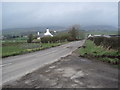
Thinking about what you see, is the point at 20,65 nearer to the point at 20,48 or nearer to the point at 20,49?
the point at 20,49

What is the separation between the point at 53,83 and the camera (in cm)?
812

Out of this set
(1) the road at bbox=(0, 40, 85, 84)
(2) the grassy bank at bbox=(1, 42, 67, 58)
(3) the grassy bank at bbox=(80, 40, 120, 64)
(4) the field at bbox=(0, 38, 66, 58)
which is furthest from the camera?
(4) the field at bbox=(0, 38, 66, 58)

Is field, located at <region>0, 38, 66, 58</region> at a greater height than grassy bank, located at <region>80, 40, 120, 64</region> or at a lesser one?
lesser

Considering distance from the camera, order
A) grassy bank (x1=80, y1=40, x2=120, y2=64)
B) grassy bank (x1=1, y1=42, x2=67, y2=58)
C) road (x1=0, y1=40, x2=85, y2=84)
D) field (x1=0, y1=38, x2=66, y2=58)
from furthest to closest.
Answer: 1. field (x1=0, y1=38, x2=66, y2=58)
2. grassy bank (x1=1, y1=42, x2=67, y2=58)
3. grassy bank (x1=80, y1=40, x2=120, y2=64)
4. road (x1=0, y1=40, x2=85, y2=84)

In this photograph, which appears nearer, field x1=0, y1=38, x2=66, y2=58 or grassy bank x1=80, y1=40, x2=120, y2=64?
grassy bank x1=80, y1=40, x2=120, y2=64

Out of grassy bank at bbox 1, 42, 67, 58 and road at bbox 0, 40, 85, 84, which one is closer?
road at bbox 0, 40, 85, 84

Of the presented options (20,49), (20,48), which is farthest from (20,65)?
(20,48)

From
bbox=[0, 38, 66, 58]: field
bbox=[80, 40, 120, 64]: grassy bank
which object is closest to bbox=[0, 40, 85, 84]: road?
bbox=[80, 40, 120, 64]: grassy bank

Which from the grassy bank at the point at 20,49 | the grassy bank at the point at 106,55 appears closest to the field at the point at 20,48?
the grassy bank at the point at 20,49

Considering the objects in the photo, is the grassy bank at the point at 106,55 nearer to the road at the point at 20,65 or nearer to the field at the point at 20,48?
the road at the point at 20,65

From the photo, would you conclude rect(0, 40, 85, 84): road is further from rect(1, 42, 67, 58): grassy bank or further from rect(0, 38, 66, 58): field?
rect(0, 38, 66, 58): field

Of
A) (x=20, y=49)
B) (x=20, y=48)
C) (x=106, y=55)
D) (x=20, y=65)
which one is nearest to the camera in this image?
(x=20, y=65)

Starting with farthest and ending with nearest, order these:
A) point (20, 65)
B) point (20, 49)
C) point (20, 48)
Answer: point (20, 48) < point (20, 49) < point (20, 65)

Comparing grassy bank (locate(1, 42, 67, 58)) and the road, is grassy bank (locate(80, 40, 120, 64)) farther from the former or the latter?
grassy bank (locate(1, 42, 67, 58))
